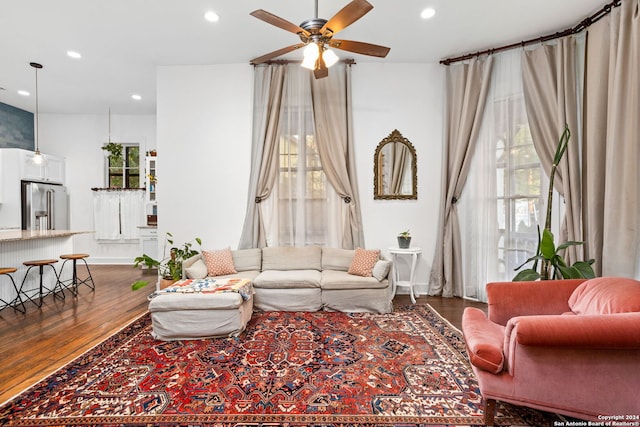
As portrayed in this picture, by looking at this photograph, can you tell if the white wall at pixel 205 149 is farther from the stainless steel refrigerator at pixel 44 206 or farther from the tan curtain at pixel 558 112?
the tan curtain at pixel 558 112

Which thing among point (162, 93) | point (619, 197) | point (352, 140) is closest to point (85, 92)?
point (162, 93)

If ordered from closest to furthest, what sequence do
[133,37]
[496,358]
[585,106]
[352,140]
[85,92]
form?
[496,358] → [585,106] → [133,37] → [352,140] → [85,92]

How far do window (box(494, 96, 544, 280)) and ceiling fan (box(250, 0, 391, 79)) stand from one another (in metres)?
2.23

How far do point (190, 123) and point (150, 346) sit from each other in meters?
3.13

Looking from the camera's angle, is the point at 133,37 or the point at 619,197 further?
the point at 133,37

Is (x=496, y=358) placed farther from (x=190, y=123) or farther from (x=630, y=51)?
(x=190, y=123)

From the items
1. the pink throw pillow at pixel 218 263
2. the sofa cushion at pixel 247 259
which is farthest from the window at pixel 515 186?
the pink throw pillow at pixel 218 263

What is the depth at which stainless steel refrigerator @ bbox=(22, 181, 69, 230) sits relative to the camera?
5812mm

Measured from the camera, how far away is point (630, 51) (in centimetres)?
278

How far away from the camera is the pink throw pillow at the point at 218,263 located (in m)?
3.89

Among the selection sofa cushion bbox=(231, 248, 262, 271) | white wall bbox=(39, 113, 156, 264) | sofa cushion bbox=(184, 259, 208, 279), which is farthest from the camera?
white wall bbox=(39, 113, 156, 264)

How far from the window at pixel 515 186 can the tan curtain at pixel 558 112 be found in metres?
0.18

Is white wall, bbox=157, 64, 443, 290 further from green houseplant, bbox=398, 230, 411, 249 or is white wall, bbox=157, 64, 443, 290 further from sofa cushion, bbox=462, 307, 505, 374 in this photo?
sofa cushion, bbox=462, 307, 505, 374

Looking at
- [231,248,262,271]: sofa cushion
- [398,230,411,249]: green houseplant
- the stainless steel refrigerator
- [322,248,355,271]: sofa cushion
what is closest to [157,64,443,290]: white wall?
[398,230,411,249]: green houseplant
